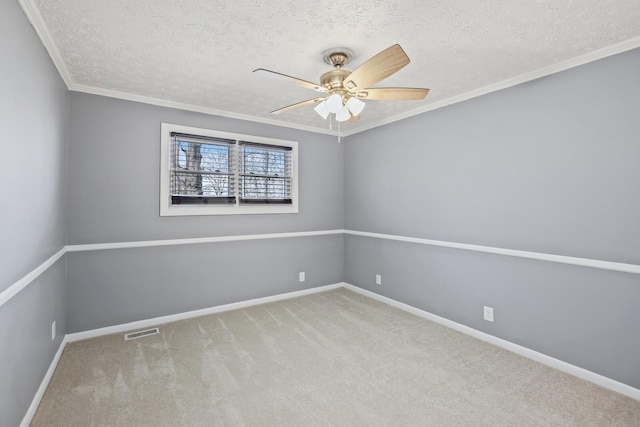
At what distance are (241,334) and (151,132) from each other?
7.82ft

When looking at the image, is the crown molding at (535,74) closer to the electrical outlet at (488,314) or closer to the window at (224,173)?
the window at (224,173)

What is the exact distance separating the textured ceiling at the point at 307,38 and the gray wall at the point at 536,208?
34cm

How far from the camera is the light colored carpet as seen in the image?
1.90m

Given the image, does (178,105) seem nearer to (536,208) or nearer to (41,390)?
(41,390)

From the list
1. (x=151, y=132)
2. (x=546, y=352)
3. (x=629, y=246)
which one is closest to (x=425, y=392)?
(x=546, y=352)

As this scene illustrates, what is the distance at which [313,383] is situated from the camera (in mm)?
2262

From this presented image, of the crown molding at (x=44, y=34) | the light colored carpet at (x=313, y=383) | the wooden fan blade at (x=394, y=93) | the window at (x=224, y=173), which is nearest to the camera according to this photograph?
the crown molding at (x=44, y=34)

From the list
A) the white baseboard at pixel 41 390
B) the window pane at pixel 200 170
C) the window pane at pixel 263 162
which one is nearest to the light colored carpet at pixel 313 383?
the white baseboard at pixel 41 390

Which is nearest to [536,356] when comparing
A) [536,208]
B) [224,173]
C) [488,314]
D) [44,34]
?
[488,314]

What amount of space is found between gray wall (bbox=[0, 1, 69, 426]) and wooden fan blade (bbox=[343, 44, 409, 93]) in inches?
72.6

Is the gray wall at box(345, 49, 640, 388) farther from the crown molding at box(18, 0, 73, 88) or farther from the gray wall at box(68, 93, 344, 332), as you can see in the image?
the crown molding at box(18, 0, 73, 88)

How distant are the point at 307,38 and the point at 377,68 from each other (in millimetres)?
605

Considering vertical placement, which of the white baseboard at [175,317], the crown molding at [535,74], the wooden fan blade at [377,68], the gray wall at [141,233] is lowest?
A: the white baseboard at [175,317]

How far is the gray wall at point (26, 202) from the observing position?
5.06 ft
